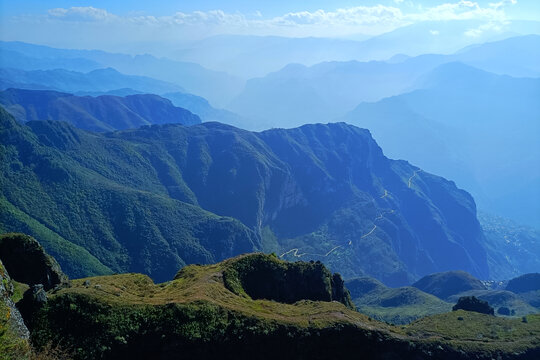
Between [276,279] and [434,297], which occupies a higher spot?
[276,279]

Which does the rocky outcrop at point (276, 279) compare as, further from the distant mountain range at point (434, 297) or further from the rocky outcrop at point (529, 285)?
the rocky outcrop at point (529, 285)

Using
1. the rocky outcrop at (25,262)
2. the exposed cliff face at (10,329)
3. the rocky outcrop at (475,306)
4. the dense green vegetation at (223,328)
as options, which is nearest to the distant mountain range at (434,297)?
the rocky outcrop at (475,306)

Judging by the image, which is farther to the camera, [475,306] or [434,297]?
[434,297]

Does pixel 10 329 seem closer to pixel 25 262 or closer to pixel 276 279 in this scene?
pixel 25 262

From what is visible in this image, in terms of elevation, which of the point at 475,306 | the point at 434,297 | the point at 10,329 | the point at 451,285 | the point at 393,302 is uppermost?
the point at 10,329

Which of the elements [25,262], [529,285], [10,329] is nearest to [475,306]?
[25,262]

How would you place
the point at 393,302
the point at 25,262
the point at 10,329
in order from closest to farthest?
the point at 10,329 → the point at 25,262 → the point at 393,302

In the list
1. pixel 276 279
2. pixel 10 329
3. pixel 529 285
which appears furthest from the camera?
pixel 529 285

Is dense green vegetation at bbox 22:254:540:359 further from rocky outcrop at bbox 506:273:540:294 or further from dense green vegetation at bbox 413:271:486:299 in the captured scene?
rocky outcrop at bbox 506:273:540:294

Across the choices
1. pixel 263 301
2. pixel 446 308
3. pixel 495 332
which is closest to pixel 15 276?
pixel 263 301

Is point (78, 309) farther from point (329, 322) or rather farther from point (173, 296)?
point (329, 322)
